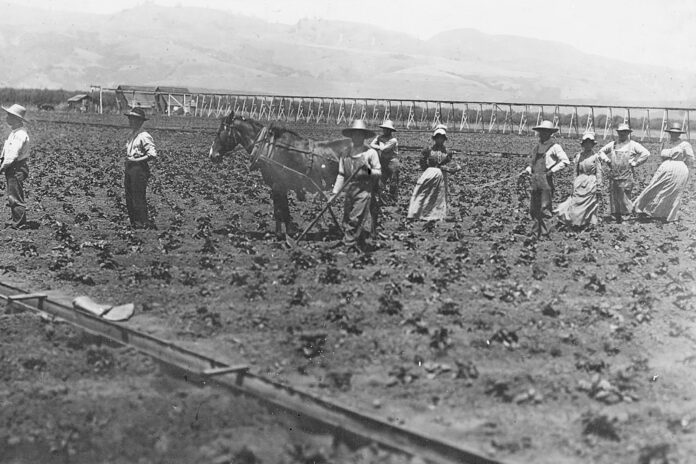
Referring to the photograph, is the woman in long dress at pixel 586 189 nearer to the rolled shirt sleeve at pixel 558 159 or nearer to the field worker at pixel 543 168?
the field worker at pixel 543 168

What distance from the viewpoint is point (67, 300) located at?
8.95m

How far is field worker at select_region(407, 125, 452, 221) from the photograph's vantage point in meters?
14.3

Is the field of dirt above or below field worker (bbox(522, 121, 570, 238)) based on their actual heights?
below

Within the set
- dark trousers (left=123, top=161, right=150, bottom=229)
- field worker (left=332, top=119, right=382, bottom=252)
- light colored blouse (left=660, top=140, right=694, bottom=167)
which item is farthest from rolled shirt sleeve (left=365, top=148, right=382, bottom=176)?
light colored blouse (left=660, top=140, right=694, bottom=167)

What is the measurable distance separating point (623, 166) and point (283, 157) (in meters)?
6.97

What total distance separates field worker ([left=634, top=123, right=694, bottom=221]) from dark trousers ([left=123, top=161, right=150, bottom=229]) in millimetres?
9685

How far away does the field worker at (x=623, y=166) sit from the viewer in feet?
48.5

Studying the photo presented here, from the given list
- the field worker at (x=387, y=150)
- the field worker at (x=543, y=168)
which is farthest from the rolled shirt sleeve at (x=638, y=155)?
the field worker at (x=387, y=150)

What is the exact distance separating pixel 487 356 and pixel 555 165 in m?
6.74

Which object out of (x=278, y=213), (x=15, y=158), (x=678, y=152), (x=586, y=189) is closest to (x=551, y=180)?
(x=586, y=189)

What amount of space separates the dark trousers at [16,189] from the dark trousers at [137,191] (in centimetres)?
179

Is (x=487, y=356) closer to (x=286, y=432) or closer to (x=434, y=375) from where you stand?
(x=434, y=375)

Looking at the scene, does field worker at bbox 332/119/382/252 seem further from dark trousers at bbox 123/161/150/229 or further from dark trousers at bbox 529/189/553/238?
dark trousers at bbox 123/161/150/229

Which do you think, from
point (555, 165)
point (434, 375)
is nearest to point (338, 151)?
point (555, 165)
